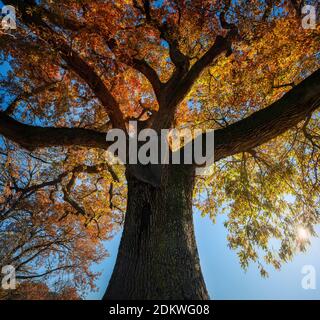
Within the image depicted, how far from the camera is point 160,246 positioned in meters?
4.49

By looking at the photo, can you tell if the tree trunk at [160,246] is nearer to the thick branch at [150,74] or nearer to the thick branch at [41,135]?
the thick branch at [41,135]

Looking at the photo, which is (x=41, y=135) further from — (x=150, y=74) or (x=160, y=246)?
(x=150, y=74)

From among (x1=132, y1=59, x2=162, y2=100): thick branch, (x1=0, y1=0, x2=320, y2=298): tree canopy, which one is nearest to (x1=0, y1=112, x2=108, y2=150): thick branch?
(x1=0, y1=0, x2=320, y2=298): tree canopy

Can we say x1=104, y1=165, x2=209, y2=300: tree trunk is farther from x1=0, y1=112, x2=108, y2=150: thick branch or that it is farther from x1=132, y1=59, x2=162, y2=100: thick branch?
x1=132, y1=59, x2=162, y2=100: thick branch

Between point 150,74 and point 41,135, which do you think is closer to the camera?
point 41,135

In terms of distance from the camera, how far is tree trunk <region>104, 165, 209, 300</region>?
4.08 m

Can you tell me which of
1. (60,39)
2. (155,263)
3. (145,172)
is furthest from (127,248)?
(60,39)

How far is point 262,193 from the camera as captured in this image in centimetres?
868

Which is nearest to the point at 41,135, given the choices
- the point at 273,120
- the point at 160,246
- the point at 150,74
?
the point at 160,246

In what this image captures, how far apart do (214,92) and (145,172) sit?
224 inches

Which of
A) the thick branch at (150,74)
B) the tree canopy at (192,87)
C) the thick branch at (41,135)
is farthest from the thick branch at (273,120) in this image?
the thick branch at (150,74)

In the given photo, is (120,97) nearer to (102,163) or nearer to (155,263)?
(102,163)

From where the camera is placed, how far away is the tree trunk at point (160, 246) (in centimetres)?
408

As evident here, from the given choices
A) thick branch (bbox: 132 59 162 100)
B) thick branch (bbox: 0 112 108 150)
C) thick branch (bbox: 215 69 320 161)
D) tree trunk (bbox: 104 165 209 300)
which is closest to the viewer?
tree trunk (bbox: 104 165 209 300)
